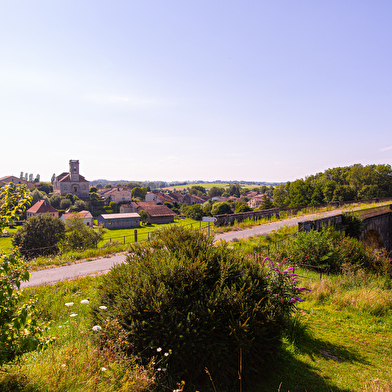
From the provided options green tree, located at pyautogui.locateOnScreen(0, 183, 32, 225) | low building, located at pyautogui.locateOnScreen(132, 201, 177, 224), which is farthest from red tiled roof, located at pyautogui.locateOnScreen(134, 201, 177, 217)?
green tree, located at pyautogui.locateOnScreen(0, 183, 32, 225)

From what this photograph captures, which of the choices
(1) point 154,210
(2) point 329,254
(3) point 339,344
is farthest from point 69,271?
(1) point 154,210

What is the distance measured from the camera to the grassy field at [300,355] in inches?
104

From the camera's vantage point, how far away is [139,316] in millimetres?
3205

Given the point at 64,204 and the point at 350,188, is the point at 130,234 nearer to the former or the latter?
the point at 64,204

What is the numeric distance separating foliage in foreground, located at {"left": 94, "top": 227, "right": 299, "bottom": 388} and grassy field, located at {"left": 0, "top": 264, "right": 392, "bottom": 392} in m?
0.30

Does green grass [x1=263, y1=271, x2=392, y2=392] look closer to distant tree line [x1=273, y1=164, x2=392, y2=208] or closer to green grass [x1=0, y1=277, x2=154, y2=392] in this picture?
green grass [x1=0, y1=277, x2=154, y2=392]

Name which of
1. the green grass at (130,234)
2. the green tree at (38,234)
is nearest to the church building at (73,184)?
the green grass at (130,234)

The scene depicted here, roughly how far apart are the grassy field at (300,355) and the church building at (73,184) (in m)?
97.0

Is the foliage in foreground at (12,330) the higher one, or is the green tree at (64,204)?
the foliage in foreground at (12,330)

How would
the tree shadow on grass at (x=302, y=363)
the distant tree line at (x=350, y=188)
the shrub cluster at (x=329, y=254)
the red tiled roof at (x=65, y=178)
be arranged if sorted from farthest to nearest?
the red tiled roof at (x=65, y=178), the distant tree line at (x=350, y=188), the shrub cluster at (x=329, y=254), the tree shadow on grass at (x=302, y=363)

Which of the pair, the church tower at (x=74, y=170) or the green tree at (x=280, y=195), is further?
the church tower at (x=74, y=170)

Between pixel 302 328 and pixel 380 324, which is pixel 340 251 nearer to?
pixel 380 324

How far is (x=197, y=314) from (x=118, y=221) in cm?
5878

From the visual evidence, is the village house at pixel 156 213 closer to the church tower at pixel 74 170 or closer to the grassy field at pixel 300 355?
the church tower at pixel 74 170
